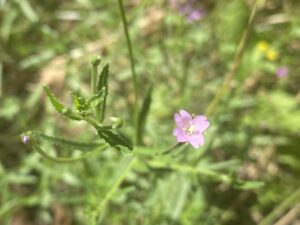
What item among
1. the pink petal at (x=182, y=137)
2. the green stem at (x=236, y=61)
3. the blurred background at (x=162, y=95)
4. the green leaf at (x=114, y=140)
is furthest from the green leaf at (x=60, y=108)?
the blurred background at (x=162, y=95)

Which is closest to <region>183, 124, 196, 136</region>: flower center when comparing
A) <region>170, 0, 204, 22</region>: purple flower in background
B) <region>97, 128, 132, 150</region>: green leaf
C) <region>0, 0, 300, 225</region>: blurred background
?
<region>97, 128, 132, 150</region>: green leaf

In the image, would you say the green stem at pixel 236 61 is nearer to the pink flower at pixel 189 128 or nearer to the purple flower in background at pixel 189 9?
the pink flower at pixel 189 128

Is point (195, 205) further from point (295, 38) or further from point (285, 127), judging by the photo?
point (295, 38)

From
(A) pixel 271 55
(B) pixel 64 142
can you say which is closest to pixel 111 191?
(B) pixel 64 142

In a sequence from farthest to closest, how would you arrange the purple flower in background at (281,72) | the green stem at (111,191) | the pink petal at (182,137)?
the purple flower in background at (281,72) < the green stem at (111,191) < the pink petal at (182,137)

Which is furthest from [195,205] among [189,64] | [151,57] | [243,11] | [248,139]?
[243,11]

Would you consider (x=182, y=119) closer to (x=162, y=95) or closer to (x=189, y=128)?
(x=189, y=128)

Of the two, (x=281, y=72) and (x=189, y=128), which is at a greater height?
(x=281, y=72)
